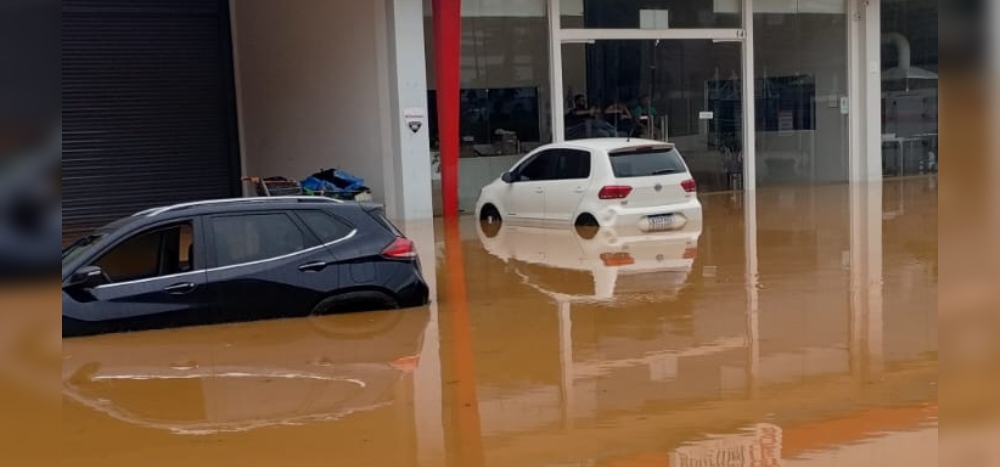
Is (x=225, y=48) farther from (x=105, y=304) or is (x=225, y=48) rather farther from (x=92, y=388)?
(x=92, y=388)

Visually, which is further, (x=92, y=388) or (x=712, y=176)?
(x=712, y=176)

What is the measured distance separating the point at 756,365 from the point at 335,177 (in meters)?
13.6

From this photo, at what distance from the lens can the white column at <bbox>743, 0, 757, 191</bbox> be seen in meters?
25.1

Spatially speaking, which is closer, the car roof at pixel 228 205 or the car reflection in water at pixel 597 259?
the car roof at pixel 228 205

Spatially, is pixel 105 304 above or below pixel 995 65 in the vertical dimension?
below

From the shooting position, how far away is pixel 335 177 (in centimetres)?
2002

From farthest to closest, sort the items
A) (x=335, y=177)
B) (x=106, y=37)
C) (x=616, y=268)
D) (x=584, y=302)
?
(x=106, y=37) → (x=335, y=177) → (x=616, y=268) → (x=584, y=302)

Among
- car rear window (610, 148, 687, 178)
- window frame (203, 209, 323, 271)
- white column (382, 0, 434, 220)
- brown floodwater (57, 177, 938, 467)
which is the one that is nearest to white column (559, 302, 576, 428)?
brown floodwater (57, 177, 938, 467)

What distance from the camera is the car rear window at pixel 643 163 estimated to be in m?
16.1

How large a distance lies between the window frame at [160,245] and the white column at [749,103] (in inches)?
740

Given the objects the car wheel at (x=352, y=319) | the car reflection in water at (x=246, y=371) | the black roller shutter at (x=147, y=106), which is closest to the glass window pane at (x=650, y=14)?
the black roller shutter at (x=147, y=106)

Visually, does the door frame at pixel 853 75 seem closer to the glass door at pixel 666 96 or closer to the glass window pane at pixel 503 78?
the glass door at pixel 666 96

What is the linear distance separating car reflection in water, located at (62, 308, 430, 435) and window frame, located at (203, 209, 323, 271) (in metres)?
0.62

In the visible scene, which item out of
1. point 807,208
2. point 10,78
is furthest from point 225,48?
point 10,78
